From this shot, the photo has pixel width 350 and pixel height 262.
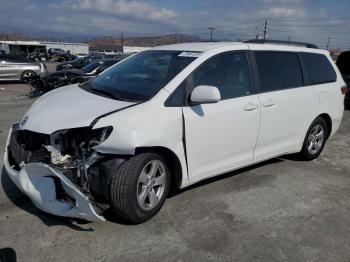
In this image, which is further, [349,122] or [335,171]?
[349,122]

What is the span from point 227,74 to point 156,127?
122 centimetres

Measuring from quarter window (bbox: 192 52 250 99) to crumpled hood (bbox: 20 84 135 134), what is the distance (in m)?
0.89

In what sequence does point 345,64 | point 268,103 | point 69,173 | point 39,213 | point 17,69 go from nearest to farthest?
point 69,173 → point 39,213 → point 268,103 → point 345,64 → point 17,69

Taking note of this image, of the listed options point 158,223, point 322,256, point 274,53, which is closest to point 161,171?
point 158,223

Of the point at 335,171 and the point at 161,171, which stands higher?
the point at 161,171

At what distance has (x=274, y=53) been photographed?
4.84m

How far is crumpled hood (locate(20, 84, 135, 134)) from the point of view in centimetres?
326

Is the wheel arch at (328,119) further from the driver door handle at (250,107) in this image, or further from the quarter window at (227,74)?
the quarter window at (227,74)

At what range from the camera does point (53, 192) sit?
324 centimetres

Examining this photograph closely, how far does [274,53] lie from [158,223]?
2.69 metres

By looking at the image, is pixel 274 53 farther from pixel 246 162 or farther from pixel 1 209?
pixel 1 209

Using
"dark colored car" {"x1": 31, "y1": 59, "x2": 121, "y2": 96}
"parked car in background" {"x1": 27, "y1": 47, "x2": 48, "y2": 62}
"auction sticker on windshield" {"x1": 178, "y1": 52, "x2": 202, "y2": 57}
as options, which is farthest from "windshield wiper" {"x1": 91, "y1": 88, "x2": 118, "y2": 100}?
"parked car in background" {"x1": 27, "y1": 47, "x2": 48, "y2": 62}

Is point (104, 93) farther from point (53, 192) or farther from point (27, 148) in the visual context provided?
point (53, 192)

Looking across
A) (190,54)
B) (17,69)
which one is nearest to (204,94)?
(190,54)
